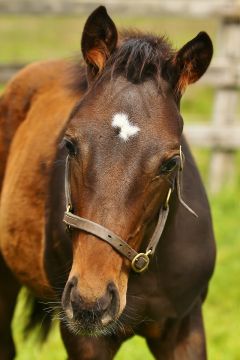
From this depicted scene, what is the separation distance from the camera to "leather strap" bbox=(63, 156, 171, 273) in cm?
311

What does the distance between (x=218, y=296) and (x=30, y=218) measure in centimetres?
214

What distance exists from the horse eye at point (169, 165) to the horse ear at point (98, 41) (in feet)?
1.75

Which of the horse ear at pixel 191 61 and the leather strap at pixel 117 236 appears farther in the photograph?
the horse ear at pixel 191 61

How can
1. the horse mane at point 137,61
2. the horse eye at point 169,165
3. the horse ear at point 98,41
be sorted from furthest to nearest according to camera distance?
the horse ear at point 98,41 → the horse mane at point 137,61 → the horse eye at point 169,165

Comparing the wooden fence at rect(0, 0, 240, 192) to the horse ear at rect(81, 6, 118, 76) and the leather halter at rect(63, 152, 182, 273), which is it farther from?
the leather halter at rect(63, 152, 182, 273)

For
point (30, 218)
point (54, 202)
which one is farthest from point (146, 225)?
point (30, 218)

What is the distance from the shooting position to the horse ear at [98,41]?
3.54 metres

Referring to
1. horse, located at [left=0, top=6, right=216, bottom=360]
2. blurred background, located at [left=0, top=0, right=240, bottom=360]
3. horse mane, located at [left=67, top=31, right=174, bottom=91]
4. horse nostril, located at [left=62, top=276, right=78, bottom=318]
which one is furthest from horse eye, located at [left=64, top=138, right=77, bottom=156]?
blurred background, located at [left=0, top=0, right=240, bottom=360]

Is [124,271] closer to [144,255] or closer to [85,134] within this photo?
[144,255]

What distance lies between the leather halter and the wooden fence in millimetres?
4998

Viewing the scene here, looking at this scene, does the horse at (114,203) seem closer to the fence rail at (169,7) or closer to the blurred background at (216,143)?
the blurred background at (216,143)

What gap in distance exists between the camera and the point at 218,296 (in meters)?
6.08

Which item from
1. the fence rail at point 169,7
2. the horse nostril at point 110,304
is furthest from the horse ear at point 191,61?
the fence rail at point 169,7

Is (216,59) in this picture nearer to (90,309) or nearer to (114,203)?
(114,203)
